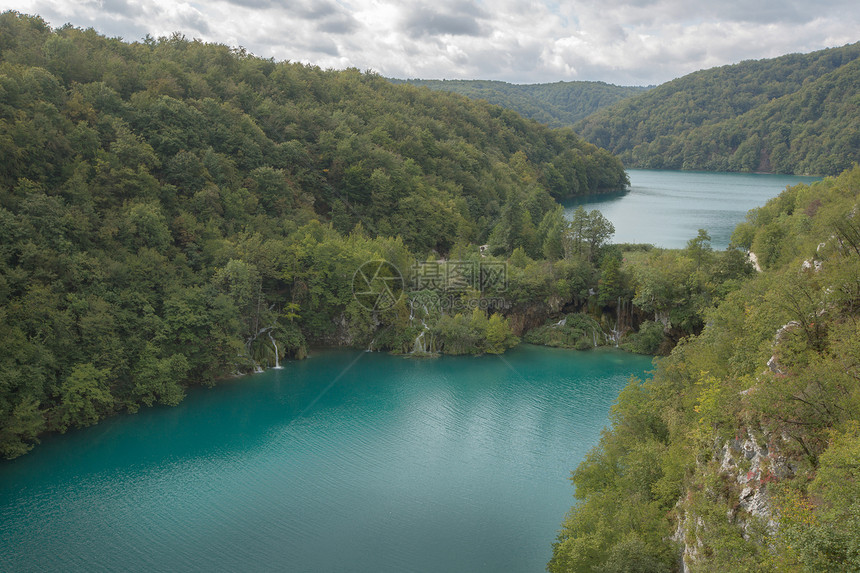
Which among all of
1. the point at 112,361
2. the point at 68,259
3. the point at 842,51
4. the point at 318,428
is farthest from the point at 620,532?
the point at 842,51

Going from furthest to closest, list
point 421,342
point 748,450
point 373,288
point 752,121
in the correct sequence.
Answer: point 752,121
point 373,288
point 421,342
point 748,450

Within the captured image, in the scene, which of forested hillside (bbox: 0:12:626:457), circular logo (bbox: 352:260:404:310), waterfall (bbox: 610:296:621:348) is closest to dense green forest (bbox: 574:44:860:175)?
forested hillside (bbox: 0:12:626:457)

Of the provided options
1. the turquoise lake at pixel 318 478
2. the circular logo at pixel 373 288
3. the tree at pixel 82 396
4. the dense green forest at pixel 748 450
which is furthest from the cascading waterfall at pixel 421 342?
the dense green forest at pixel 748 450

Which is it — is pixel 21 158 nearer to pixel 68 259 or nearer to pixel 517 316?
pixel 68 259

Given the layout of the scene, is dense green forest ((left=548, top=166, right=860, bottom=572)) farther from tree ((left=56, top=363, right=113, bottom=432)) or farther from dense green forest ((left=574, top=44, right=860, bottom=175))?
dense green forest ((left=574, top=44, right=860, bottom=175))

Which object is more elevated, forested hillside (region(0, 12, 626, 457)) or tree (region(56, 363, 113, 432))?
forested hillside (region(0, 12, 626, 457))

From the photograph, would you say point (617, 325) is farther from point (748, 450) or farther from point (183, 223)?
point (183, 223)

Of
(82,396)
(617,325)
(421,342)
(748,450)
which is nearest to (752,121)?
(617,325)
